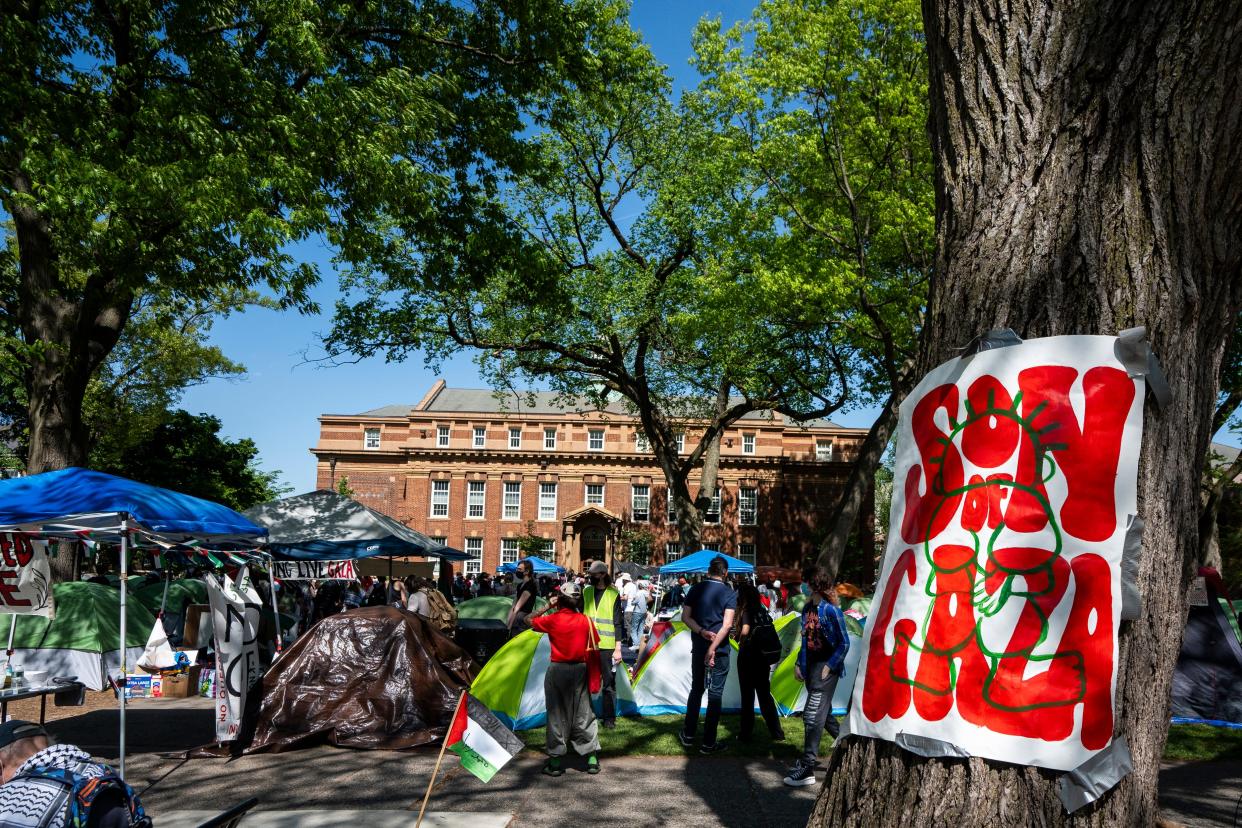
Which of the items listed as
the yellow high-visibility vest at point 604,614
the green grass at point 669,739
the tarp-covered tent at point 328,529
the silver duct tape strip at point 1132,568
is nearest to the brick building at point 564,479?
the tarp-covered tent at point 328,529

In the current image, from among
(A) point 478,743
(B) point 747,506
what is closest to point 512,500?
(B) point 747,506

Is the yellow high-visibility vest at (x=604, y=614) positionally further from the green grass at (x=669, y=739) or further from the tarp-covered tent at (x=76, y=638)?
the tarp-covered tent at (x=76, y=638)

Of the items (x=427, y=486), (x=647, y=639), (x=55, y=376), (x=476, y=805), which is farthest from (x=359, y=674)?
(x=427, y=486)

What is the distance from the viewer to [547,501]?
182ft

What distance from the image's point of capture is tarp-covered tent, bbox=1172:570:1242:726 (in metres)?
9.80

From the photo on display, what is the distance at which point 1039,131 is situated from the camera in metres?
3.03

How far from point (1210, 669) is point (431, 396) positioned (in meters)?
52.7

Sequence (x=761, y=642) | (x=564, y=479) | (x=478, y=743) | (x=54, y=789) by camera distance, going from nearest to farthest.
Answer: (x=54, y=789) → (x=478, y=743) → (x=761, y=642) → (x=564, y=479)

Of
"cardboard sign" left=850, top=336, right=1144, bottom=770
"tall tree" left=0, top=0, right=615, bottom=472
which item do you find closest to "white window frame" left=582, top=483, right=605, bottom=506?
"tall tree" left=0, top=0, right=615, bottom=472

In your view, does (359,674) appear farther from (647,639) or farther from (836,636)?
(647,639)

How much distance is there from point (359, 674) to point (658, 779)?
332cm

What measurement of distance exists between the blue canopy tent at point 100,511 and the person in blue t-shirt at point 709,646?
4.59 meters

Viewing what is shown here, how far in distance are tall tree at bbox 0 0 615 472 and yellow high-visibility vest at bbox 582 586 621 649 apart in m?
5.64

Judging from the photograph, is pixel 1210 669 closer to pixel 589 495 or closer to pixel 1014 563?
pixel 1014 563
